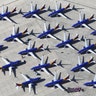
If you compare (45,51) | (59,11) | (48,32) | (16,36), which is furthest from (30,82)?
(59,11)

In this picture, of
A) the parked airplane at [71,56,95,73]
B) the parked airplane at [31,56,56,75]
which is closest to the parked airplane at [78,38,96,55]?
the parked airplane at [71,56,95,73]

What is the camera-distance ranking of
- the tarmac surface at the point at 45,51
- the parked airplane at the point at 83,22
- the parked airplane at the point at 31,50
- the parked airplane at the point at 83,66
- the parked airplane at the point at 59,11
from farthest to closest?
the parked airplane at the point at 59,11, the parked airplane at the point at 83,22, the parked airplane at the point at 31,50, the parked airplane at the point at 83,66, the tarmac surface at the point at 45,51

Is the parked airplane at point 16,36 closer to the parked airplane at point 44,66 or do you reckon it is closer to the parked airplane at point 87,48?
the parked airplane at point 44,66

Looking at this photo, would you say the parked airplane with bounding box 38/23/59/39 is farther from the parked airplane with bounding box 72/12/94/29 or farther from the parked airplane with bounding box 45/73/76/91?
the parked airplane with bounding box 45/73/76/91

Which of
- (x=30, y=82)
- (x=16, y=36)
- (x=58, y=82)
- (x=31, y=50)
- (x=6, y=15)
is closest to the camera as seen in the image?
(x=58, y=82)

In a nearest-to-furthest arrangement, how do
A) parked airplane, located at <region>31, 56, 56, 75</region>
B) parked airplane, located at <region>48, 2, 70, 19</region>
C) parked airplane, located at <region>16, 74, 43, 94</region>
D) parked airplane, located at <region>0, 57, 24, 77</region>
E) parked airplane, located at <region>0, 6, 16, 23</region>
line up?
parked airplane, located at <region>16, 74, 43, 94</region>
parked airplane, located at <region>31, 56, 56, 75</region>
parked airplane, located at <region>0, 57, 24, 77</region>
parked airplane, located at <region>0, 6, 16, 23</region>
parked airplane, located at <region>48, 2, 70, 19</region>

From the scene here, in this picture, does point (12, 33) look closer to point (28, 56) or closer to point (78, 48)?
point (28, 56)

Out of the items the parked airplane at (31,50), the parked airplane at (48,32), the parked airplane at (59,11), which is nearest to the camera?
the parked airplane at (31,50)

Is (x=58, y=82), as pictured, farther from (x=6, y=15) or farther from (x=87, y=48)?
(x=6, y=15)

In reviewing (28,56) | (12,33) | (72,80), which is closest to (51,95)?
(72,80)

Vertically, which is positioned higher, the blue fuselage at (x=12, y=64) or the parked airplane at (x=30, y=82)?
the blue fuselage at (x=12, y=64)

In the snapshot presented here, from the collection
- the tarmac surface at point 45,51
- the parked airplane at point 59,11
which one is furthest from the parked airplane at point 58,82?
the parked airplane at point 59,11

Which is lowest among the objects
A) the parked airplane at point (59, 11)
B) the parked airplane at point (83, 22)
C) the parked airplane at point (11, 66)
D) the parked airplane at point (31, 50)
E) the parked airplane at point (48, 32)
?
the parked airplane at point (11, 66)
